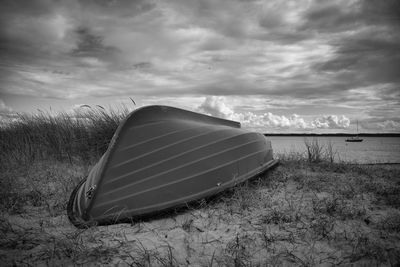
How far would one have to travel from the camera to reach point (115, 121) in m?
5.43

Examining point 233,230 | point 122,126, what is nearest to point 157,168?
point 122,126

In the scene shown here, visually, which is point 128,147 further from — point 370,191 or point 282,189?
point 370,191

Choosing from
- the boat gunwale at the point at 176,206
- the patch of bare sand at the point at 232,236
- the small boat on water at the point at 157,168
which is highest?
the small boat on water at the point at 157,168

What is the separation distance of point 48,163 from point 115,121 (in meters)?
1.51

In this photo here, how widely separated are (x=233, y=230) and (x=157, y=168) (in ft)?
2.92

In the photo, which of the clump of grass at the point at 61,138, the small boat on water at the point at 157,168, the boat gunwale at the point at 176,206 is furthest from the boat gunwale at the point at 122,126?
the clump of grass at the point at 61,138

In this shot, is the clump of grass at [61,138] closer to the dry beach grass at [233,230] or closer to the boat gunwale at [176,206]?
the dry beach grass at [233,230]

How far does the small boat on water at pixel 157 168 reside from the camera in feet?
7.12

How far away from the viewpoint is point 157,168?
2373 millimetres

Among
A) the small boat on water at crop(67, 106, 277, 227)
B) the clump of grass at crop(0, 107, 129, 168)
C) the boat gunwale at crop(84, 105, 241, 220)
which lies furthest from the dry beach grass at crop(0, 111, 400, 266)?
the clump of grass at crop(0, 107, 129, 168)

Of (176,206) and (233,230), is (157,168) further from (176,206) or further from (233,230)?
(233,230)

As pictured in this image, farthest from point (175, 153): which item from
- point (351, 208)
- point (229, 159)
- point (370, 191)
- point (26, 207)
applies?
point (370, 191)

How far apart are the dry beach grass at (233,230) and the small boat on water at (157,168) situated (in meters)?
0.13

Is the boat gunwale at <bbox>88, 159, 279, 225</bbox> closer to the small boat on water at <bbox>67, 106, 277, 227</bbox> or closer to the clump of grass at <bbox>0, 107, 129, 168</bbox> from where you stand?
the small boat on water at <bbox>67, 106, 277, 227</bbox>
